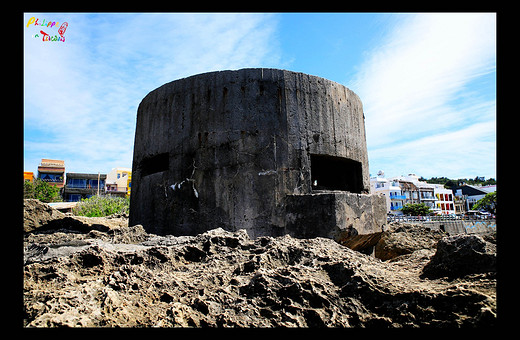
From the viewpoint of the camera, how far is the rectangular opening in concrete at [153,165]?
6.03 m

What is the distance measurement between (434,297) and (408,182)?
5319 centimetres

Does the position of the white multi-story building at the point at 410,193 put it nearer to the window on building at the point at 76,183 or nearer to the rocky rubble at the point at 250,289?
the window on building at the point at 76,183

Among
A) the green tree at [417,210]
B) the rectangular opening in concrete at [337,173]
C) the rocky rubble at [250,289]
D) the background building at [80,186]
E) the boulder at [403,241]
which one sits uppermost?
the background building at [80,186]

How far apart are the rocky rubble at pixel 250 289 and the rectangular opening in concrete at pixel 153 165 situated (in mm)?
3091

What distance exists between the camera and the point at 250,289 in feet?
7.61

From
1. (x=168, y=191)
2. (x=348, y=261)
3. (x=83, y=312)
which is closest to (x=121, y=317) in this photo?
(x=83, y=312)

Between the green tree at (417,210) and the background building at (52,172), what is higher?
the background building at (52,172)

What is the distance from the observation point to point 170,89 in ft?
18.8

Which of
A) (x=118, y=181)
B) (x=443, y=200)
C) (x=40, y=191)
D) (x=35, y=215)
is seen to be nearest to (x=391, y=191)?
(x=443, y=200)

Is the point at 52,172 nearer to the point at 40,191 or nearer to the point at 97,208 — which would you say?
the point at 40,191

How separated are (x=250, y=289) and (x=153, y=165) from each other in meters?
4.47

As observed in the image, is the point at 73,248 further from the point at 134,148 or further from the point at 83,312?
the point at 134,148

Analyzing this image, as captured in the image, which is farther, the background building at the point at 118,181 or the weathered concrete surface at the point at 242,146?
the background building at the point at 118,181

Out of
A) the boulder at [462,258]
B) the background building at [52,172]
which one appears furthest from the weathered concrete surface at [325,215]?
the background building at [52,172]
